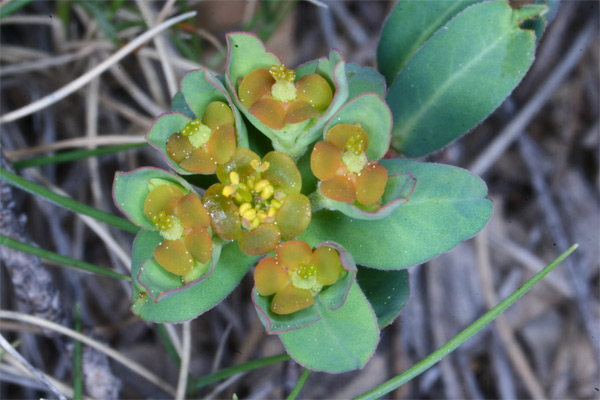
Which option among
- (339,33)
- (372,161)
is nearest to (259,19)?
(339,33)

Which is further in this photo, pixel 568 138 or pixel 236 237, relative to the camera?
pixel 568 138

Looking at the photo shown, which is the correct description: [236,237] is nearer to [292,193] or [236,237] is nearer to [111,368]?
[292,193]

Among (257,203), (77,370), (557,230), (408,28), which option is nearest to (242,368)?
(77,370)

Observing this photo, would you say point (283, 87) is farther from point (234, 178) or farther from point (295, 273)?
point (295, 273)

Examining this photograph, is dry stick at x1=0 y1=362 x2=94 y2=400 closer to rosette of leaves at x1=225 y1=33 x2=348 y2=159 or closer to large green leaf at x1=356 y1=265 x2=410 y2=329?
large green leaf at x1=356 y1=265 x2=410 y2=329

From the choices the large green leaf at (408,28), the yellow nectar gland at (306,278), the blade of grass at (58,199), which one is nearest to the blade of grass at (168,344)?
the blade of grass at (58,199)
